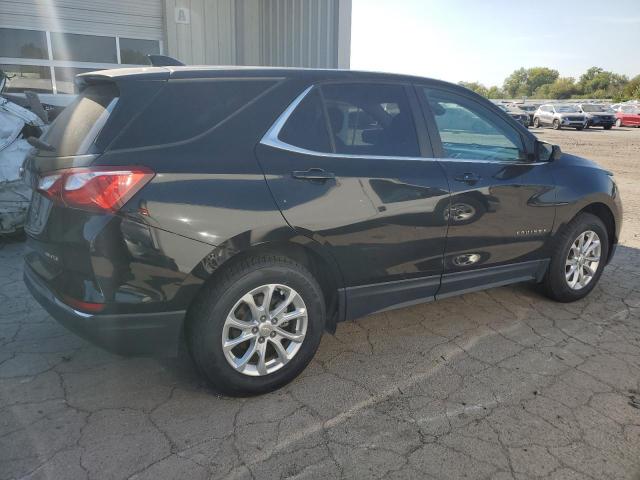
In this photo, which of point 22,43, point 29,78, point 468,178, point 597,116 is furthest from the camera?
point 597,116

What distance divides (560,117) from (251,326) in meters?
32.5

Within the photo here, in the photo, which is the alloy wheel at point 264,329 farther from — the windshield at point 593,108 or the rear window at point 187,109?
the windshield at point 593,108

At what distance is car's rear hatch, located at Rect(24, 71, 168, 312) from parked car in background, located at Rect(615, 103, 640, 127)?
38.0 metres

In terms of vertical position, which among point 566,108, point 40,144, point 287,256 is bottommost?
point 287,256

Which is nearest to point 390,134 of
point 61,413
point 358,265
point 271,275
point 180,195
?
point 358,265

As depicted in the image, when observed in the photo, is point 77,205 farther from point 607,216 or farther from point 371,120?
point 607,216

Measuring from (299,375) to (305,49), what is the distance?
6600mm

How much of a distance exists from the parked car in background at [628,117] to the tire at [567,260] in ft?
115

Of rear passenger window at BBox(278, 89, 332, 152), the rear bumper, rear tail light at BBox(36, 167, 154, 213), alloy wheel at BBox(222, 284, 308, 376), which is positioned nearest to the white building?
rear passenger window at BBox(278, 89, 332, 152)

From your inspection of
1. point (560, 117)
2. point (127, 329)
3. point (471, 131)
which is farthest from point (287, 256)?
point (560, 117)

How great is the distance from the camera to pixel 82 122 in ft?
8.23

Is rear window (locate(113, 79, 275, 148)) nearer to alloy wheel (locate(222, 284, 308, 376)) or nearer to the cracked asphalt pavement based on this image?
alloy wheel (locate(222, 284, 308, 376))

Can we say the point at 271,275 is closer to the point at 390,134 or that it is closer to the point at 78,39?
the point at 390,134

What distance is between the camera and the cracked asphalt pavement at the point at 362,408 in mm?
2217
